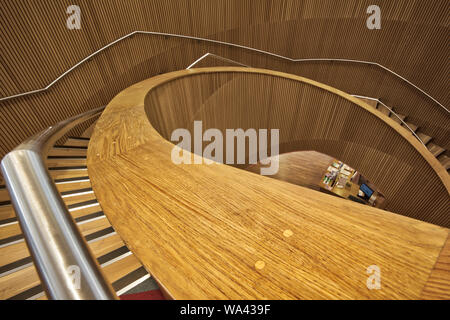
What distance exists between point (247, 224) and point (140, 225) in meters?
0.36

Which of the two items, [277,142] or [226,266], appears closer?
[226,266]

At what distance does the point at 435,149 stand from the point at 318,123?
8.93 feet

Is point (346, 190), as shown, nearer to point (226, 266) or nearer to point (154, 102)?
point (154, 102)

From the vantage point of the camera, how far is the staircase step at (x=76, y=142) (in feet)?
10.3

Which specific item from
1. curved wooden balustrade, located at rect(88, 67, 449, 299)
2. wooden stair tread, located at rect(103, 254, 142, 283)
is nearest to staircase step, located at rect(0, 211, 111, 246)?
wooden stair tread, located at rect(103, 254, 142, 283)

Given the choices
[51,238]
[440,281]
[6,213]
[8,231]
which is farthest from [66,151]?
[440,281]

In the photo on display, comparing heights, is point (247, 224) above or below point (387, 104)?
above

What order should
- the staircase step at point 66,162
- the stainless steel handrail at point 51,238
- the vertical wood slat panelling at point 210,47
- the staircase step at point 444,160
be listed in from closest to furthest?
the stainless steel handrail at point 51,238 → the staircase step at point 66,162 → the vertical wood slat panelling at point 210,47 → the staircase step at point 444,160

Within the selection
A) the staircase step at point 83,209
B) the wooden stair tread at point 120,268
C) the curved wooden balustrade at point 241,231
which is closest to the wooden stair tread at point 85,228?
the staircase step at point 83,209

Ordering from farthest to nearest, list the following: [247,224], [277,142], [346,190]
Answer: [346,190]
[277,142]
[247,224]

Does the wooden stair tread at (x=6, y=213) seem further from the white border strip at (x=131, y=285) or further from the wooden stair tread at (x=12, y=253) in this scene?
the white border strip at (x=131, y=285)

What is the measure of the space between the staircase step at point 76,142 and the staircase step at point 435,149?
6686 mm

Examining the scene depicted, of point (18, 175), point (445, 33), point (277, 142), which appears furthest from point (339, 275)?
point (445, 33)

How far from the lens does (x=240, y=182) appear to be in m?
0.94
